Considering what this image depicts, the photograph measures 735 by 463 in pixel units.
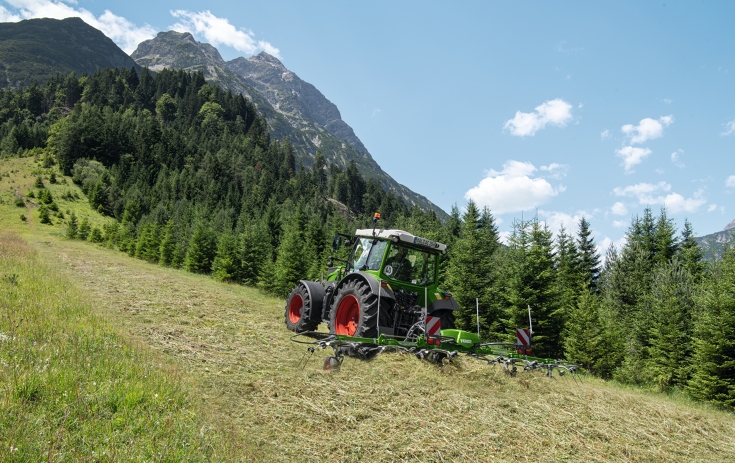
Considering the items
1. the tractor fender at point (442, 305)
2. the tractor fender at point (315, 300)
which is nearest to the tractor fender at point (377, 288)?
the tractor fender at point (442, 305)

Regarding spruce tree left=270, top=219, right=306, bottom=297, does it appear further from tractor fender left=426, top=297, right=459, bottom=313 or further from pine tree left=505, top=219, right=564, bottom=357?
tractor fender left=426, top=297, right=459, bottom=313

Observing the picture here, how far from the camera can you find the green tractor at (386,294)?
8227 mm

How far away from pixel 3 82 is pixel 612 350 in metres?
234

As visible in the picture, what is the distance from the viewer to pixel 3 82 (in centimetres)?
17512

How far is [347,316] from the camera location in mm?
9305

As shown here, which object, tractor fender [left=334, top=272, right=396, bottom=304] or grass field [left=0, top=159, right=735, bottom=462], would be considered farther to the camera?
tractor fender [left=334, top=272, right=396, bottom=304]

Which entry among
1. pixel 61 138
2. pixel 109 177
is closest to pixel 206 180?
pixel 109 177

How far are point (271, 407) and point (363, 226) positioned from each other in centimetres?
5576

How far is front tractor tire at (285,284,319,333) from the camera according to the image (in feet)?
34.9

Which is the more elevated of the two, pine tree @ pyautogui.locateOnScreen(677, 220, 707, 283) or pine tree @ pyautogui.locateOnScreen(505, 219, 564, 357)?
pine tree @ pyautogui.locateOnScreen(677, 220, 707, 283)

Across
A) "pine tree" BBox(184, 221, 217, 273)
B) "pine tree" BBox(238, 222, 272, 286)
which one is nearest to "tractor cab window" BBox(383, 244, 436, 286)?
"pine tree" BBox(238, 222, 272, 286)

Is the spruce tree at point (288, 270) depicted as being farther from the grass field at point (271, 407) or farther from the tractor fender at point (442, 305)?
the tractor fender at point (442, 305)

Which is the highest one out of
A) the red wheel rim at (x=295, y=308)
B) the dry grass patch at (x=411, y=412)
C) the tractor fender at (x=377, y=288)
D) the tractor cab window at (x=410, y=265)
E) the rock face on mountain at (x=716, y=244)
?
the rock face on mountain at (x=716, y=244)

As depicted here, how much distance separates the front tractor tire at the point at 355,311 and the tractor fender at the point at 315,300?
1.13 metres
